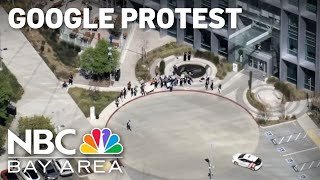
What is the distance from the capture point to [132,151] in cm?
13325

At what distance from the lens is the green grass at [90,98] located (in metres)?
142

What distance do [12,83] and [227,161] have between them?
3544 centimetres

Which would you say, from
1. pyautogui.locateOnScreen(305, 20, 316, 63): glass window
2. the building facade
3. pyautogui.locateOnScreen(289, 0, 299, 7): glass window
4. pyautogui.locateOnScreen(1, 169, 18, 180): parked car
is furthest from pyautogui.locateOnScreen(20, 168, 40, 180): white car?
pyautogui.locateOnScreen(289, 0, 299, 7): glass window

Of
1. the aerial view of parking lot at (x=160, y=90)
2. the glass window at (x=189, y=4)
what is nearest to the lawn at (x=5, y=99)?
the aerial view of parking lot at (x=160, y=90)

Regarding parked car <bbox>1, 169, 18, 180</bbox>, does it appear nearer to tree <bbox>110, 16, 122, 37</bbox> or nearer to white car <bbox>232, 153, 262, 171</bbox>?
white car <bbox>232, 153, 262, 171</bbox>

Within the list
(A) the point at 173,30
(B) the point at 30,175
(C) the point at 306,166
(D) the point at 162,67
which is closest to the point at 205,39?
(A) the point at 173,30

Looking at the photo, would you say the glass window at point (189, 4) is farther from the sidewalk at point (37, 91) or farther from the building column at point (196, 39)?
the sidewalk at point (37, 91)

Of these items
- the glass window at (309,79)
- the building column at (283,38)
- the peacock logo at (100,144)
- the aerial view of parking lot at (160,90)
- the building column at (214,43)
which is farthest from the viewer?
the building column at (214,43)

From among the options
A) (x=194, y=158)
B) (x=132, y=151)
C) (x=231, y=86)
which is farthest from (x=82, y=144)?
(x=231, y=86)

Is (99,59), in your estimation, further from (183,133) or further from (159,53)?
(183,133)

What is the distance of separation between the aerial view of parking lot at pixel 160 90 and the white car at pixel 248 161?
18cm

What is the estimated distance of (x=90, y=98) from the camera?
473 feet

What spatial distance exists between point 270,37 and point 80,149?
3482 cm

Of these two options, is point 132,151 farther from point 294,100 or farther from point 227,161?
point 294,100
